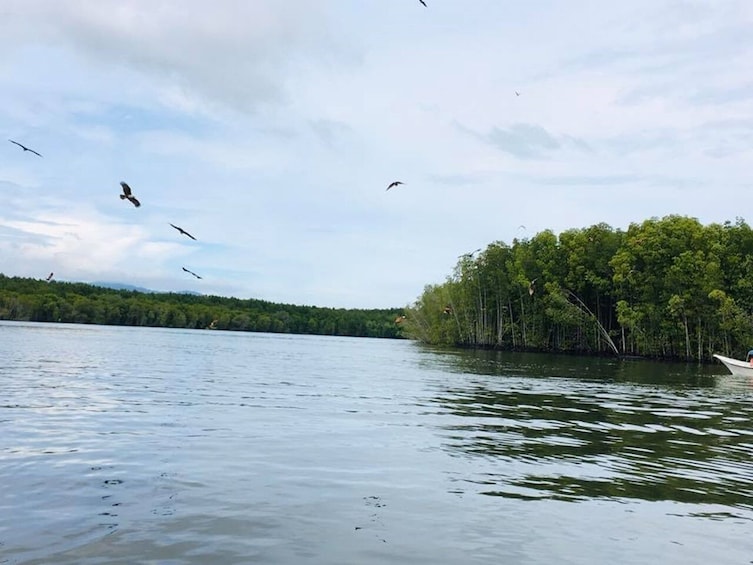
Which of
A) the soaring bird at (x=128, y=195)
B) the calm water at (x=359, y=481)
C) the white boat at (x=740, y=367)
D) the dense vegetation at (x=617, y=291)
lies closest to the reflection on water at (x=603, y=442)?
the calm water at (x=359, y=481)

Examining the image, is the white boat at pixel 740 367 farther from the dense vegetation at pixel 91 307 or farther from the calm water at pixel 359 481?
the dense vegetation at pixel 91 307

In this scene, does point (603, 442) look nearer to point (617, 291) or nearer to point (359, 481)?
point (359, 481)

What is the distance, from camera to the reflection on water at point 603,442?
42.2 ft

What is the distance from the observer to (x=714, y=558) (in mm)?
9125

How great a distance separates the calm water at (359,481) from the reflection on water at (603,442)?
0.31ft

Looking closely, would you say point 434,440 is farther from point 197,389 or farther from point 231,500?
point 197,389

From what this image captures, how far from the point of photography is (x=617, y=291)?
8750cm

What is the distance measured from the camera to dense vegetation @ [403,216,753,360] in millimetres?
78688

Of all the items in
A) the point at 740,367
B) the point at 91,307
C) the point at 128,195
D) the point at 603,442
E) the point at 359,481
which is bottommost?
the point at 359,481

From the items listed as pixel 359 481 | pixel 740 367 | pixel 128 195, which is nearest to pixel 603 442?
pixel 359 481

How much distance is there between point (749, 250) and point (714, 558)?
8351 centimetres

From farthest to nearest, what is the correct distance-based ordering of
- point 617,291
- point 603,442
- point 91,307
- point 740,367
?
1. point 91,307
2. point 617,291
3. point 740,367
4. point 603,442

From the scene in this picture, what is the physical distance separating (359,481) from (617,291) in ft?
265

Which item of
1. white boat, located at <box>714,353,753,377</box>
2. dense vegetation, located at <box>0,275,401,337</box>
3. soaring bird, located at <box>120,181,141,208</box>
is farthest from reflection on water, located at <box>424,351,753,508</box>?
dense vegetation, located at <box>0,275,401,337</box>
